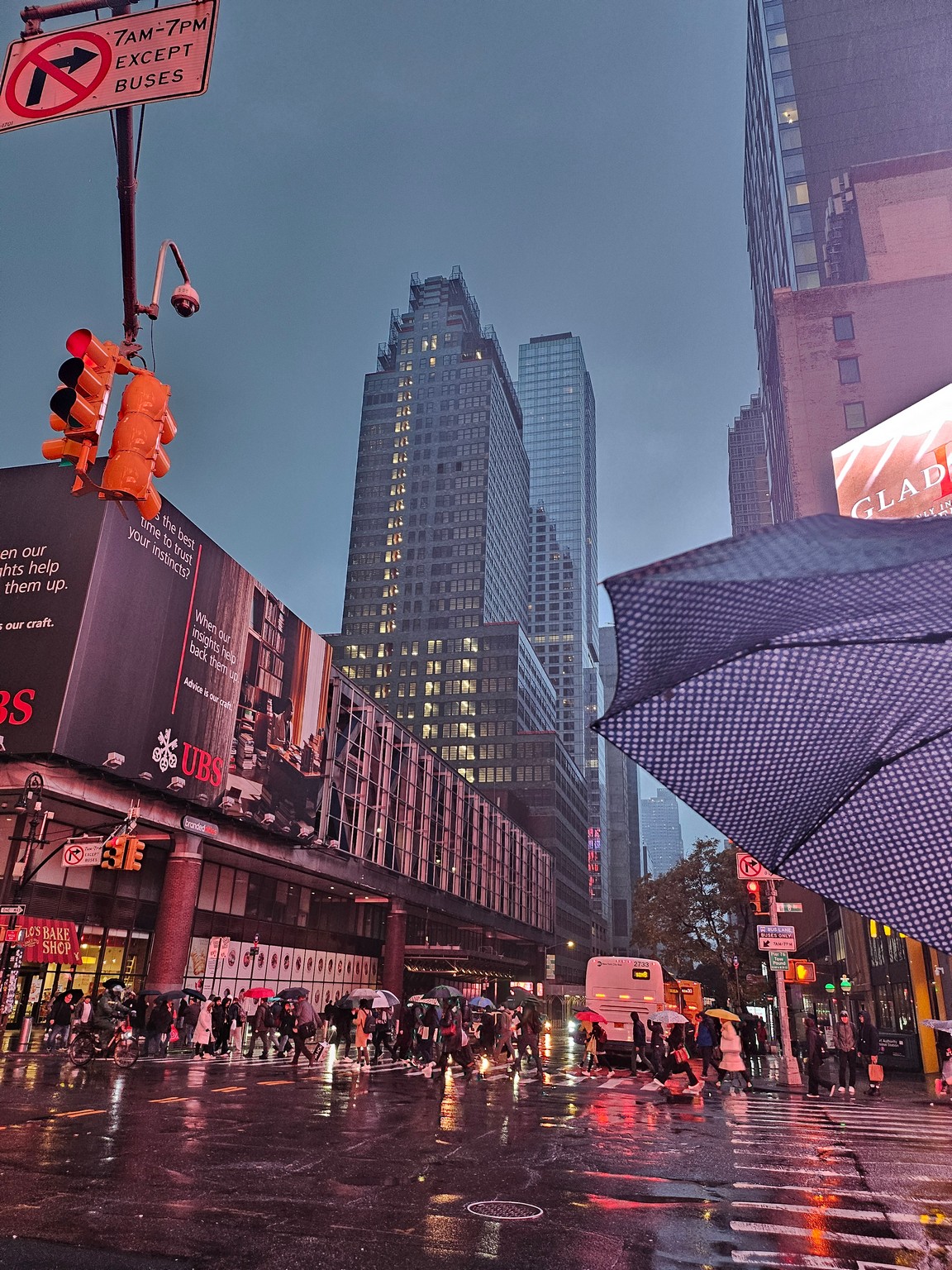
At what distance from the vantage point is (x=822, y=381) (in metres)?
53.5

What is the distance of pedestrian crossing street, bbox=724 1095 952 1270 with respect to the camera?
708 centimetres

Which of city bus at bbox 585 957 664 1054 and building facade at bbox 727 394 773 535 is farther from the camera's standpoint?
building facade at bbox 727 394 773 535

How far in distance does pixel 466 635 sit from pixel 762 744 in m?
132

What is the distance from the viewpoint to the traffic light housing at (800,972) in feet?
81.4

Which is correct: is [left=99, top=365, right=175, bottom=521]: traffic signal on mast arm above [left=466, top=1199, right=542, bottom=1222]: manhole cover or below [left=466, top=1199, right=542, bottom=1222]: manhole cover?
above

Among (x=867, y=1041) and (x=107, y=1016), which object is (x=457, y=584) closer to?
(x=107, y=1016)

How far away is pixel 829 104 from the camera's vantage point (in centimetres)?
7425

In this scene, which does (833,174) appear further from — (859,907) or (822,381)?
(859,907)

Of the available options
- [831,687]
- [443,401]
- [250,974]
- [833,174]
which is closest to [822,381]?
[833,174]

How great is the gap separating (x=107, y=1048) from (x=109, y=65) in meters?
22.9

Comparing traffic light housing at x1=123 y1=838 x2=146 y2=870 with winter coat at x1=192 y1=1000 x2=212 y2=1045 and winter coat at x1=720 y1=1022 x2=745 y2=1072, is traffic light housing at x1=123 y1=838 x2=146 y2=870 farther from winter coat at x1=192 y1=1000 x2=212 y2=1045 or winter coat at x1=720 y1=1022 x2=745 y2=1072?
winter coat at x1=720 y1=1022 x2=745 y2=1072

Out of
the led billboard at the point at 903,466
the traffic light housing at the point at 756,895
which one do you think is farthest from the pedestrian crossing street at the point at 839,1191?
the led billboard at the point at 903,466

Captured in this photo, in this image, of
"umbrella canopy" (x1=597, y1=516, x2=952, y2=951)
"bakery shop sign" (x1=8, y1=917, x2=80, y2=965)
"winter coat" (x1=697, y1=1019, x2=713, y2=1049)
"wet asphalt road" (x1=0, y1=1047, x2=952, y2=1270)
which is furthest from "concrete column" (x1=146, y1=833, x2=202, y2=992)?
"umbrella canopy" (x1=597, y1=516, x2=952, y2=951)

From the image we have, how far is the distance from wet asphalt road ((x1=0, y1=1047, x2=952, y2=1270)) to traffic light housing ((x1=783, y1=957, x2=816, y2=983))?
24.3 feet
